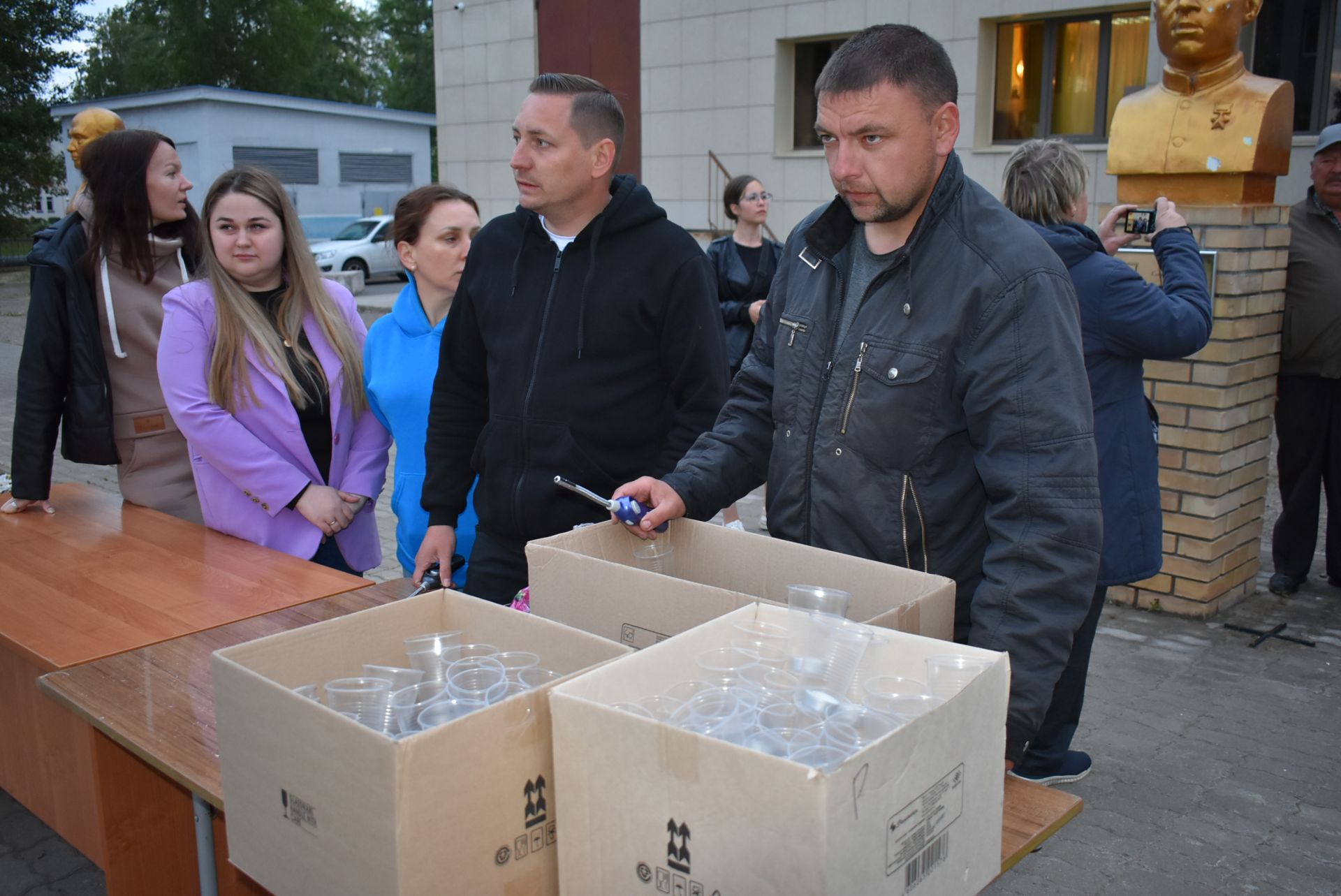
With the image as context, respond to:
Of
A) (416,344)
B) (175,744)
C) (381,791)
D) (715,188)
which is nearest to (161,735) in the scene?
(175,744)

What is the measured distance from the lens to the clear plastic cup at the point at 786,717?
1380mm

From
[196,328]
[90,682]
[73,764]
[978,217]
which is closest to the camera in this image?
[978,217]

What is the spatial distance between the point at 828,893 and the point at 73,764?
209 cm

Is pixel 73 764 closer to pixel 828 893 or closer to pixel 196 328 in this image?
pixel 196 328

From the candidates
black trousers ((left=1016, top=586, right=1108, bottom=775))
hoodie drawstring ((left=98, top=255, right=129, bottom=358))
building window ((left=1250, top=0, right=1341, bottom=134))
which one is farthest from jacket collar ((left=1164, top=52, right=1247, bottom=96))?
building window ((left=1250, top=0, right=1341, bottom=134))

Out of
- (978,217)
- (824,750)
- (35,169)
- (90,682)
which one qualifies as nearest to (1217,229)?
(978,217)

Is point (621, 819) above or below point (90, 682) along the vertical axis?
above

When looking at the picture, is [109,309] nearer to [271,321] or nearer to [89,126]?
[271,321]

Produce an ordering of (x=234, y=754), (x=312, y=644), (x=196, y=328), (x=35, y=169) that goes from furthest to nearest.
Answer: (x=35, y=169) < (x=196, y=328) < (x=312, y=644) < (x=234, y=754)

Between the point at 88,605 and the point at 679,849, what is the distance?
198 cm

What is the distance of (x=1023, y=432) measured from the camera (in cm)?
174

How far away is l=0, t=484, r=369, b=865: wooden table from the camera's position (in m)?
2.46

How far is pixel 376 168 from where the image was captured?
31125mm

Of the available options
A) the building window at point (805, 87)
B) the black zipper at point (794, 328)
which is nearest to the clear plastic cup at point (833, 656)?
the black zipper at point (794, 328)
